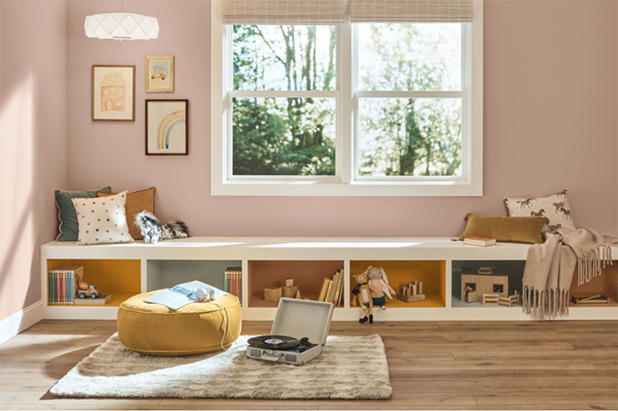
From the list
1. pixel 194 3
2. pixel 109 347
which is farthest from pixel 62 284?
pixel 194 3

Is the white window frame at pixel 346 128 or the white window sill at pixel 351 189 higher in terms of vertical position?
the white window frame at pixel 346 128

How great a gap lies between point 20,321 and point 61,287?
16.1 inches

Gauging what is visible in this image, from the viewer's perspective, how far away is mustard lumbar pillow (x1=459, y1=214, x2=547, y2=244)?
3936 mm

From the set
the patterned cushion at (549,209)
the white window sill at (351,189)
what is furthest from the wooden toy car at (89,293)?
the patterned cushion at (549,209)

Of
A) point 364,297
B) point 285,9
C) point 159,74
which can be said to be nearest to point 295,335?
point 364,297

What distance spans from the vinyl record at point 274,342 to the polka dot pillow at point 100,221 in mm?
1574

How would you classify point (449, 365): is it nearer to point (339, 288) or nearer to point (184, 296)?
point (339, 288)

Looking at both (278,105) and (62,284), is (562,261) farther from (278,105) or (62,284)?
(62,284)

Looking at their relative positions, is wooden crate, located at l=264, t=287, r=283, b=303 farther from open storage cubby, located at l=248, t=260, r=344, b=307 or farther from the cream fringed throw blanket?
the cream fringed throw blanket

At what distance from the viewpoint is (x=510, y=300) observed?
3.81 metres

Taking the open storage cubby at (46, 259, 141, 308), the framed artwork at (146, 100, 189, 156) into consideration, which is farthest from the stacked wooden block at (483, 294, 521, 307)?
the open storage cubby at (46, 259, 141, 308)

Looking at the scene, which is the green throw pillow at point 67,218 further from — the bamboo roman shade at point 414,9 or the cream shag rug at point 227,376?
the bamboo roman shade at point 414,9

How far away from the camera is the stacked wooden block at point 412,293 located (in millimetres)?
3967

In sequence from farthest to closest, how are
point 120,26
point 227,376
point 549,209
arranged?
point 549,209
point 120,26
point 227,376
